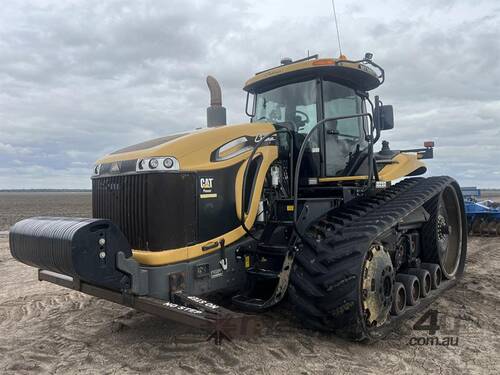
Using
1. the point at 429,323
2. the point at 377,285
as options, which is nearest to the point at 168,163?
the point at 377,285

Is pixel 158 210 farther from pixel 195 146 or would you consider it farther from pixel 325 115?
pixel 325 115

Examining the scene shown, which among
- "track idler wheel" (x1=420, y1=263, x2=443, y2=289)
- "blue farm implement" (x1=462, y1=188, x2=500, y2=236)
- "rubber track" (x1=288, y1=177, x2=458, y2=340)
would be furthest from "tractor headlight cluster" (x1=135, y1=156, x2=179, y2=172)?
"blue farm implement" (x1=462, y1=188, x2=500, y2=236)

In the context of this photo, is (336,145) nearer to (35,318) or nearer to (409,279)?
(409,279)

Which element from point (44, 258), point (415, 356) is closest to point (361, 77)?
point (415, 356)

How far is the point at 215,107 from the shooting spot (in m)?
6.15

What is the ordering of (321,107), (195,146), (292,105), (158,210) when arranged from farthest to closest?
(292,105) → (321,107) → (195,146) → (158,210)

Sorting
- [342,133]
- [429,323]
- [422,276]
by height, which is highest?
[342,133]

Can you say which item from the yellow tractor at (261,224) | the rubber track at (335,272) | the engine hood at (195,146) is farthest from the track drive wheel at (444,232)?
the engine hood at (195,146)

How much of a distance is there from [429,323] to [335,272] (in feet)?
5.73

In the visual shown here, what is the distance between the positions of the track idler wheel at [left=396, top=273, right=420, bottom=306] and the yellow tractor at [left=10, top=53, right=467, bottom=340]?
23 mm

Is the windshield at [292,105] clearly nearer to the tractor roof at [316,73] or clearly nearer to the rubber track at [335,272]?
the tractor roof at [316,73]

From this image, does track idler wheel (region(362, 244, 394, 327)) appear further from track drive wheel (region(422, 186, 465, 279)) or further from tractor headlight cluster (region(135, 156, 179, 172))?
tractor headlight cluster (region(135, 156, 179, 172))

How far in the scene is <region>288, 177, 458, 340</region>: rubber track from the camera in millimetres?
4445

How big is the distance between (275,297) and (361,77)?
3.08 m
